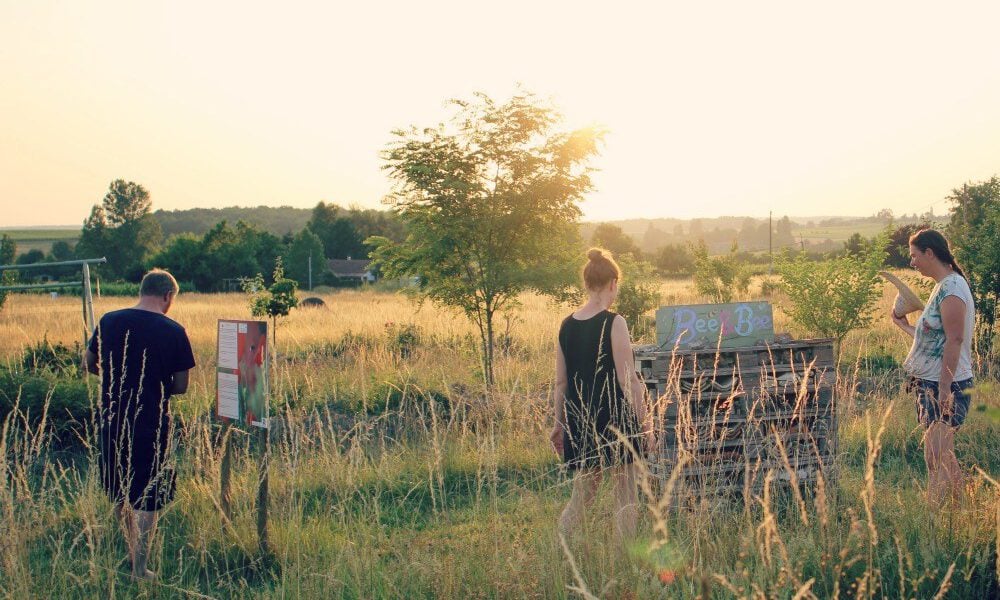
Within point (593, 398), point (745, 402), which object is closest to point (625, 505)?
point (593, 398)

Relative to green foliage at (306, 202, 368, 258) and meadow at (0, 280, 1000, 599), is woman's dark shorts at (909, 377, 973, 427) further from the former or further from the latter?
green foliage at (306, 202, 368, 258)

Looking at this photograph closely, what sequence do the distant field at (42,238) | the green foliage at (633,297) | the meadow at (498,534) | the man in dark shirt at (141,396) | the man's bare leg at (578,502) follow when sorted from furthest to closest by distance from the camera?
1. the distant field at (42,238)
2. the green foliage at (633,297)
3. the man in dark shirt at (141,396)
4. the man's bare leg at (578,502)
5. the meadow at (498,534)

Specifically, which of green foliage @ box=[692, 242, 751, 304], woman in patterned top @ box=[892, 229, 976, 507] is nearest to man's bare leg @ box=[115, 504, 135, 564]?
woman in patterned top @ box=[892, 229, 976, 507]

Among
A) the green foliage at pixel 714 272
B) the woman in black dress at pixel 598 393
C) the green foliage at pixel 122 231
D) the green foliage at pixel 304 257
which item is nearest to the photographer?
the woman in black dress at pixel 598 393

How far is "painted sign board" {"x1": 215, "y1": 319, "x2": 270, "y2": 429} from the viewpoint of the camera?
4.57m

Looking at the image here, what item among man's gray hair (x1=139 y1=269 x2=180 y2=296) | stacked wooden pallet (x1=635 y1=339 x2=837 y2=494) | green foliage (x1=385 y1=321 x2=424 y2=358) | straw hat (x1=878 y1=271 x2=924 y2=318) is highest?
man's gray hair (x1=139 y1=269 x2=180 y2=296)

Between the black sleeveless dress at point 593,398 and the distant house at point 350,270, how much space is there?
75.0m

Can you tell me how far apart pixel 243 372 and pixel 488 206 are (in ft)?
21.1

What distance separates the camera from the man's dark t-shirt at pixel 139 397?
4.57 metres

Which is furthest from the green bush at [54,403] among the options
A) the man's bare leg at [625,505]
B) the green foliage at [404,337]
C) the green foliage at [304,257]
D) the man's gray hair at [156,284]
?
the green foliage at [304,257]

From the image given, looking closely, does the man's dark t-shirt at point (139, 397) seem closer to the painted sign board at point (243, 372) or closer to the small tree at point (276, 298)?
the painted sign board at point (243, 372)

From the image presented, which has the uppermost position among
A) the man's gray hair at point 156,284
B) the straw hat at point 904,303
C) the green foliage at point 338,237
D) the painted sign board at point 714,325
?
the green foliage at point 338,237

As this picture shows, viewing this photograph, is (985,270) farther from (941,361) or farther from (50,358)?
(50,358)

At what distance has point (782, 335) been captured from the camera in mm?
5434
